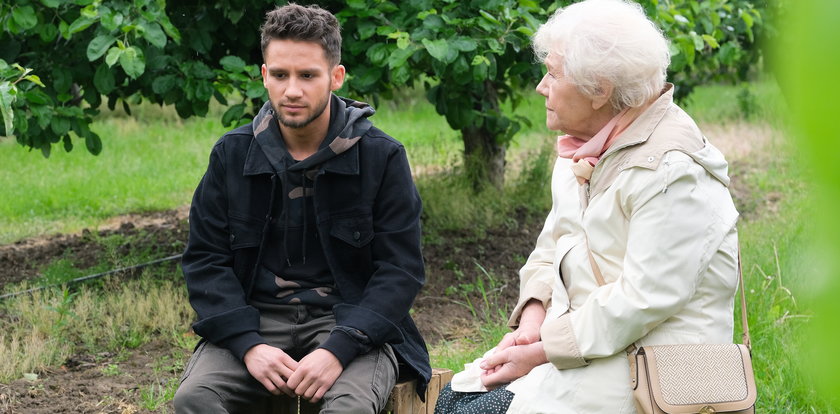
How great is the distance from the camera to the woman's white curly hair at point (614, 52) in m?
2.54

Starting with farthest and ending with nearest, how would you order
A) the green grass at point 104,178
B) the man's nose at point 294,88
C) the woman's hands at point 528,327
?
the green grass at point 104,178 < the man's nose at point 294,88 < the woman's hands at point 528,327

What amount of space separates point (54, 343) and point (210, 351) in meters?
1.93

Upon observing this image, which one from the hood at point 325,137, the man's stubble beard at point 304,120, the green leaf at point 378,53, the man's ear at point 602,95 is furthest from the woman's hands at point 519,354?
the green leaf at point 378,53

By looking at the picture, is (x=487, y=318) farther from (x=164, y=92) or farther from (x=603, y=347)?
(x=603, y=347)

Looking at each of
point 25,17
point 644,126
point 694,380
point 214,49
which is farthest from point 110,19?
point 694,380

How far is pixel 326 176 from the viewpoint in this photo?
3170 mm

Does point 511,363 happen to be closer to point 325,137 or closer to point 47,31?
point 325,137

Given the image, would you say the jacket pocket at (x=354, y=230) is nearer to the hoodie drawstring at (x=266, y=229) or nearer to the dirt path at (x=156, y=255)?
the hoodie drawstring at (x=266, y=229)

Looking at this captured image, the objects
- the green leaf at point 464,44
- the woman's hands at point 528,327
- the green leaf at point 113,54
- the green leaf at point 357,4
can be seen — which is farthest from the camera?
the green leaf at point 357,4

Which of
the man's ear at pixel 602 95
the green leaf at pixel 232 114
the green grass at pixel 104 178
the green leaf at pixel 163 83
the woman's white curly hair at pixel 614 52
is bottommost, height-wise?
the green grass at pixel 104 178

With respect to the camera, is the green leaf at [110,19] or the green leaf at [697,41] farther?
the green leaf at [697,41]

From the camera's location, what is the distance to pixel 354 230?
3.16m

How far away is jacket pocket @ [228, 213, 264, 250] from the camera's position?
3156 millimetres

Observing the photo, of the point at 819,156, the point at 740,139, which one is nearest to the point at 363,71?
the point at 819,156
